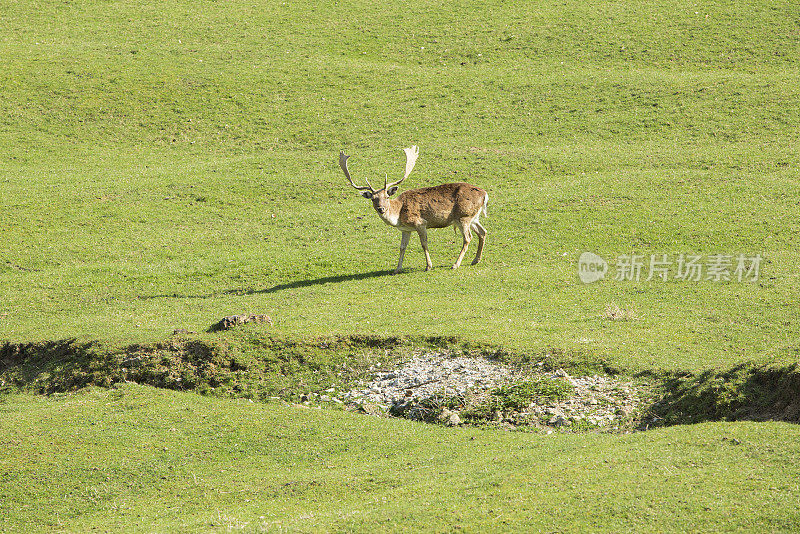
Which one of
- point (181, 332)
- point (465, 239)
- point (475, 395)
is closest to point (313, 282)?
point (465, 239)

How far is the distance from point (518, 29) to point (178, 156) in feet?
58.9

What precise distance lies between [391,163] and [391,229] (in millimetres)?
4303

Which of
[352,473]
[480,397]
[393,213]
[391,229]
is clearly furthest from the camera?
[391,229]

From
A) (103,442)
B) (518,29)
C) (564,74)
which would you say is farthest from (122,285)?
(518,29)

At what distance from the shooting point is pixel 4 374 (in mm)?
15383

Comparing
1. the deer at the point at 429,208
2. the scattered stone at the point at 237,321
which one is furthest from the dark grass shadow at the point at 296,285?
the scattered stone at the point at 237,321

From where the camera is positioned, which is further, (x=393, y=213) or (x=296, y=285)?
(x=296, y=285)

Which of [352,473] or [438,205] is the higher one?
[438,205]

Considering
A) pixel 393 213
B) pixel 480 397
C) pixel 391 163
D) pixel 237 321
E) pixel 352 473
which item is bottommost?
pixel 352 473

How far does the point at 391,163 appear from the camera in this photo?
2712cm

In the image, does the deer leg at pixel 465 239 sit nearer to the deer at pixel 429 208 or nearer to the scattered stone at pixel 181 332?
the deer at pixel 429 208

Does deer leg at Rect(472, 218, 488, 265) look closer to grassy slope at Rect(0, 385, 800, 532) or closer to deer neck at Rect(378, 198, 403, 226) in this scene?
deer neck at Rect(378, 198, 403, 226)

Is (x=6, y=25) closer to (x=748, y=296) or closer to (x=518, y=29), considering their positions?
(x=518, y=29)

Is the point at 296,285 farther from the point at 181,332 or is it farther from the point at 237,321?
the point at 181,332
